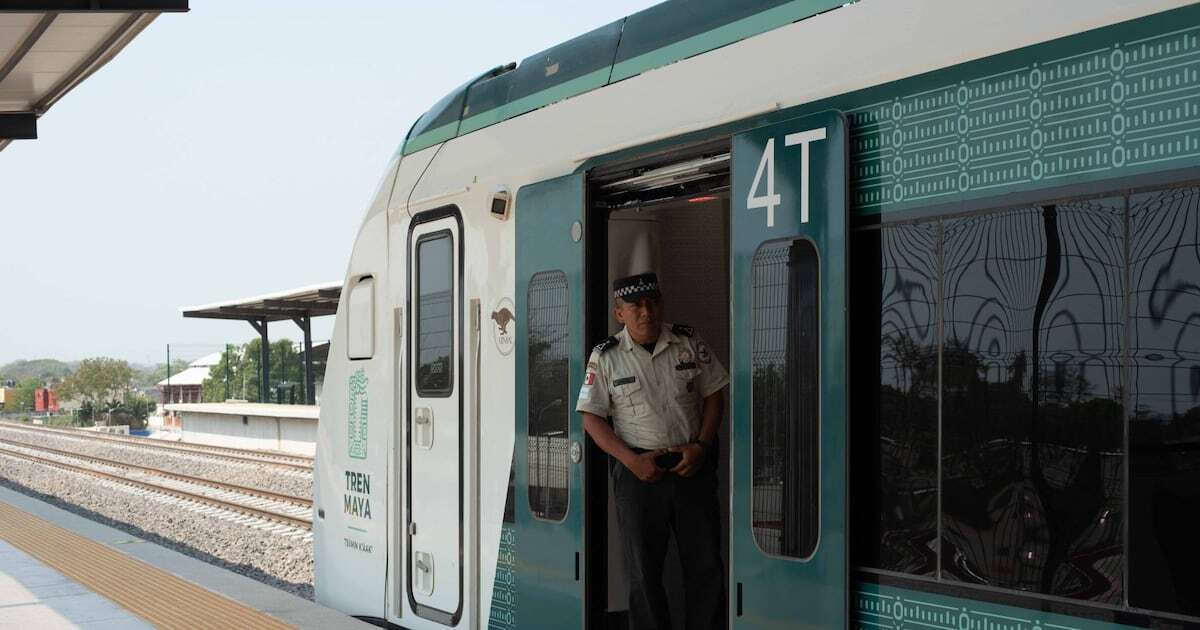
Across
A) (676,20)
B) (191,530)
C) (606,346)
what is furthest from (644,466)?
(191,530)

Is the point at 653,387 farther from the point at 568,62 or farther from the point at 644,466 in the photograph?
the point at 568,62

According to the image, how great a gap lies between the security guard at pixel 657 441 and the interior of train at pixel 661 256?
15cm

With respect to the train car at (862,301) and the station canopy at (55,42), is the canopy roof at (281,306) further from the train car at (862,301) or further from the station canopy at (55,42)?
the train car at (862,301)

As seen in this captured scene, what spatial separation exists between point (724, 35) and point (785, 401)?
4.99ft

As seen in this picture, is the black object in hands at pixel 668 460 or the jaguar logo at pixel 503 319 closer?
A: the black object in hands at pixel 668 460

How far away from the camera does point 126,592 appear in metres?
9.32

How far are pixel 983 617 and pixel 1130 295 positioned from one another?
1014 millimetres

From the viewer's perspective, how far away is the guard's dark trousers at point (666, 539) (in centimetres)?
546

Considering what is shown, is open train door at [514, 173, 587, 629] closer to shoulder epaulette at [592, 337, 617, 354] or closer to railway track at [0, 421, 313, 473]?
shoulder epaulette at [592, 337, 617, 354]

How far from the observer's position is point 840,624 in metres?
4.18

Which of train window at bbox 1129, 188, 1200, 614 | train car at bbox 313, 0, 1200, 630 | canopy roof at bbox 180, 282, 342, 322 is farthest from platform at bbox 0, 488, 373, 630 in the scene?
canopy roof at bbox 180, 282, 342, 322

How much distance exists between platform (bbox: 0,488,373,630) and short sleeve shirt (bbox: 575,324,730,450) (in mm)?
2642

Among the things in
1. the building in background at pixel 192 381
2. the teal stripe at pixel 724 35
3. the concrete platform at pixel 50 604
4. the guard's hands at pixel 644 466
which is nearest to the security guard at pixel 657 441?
the guard's hands at pixel 644 466

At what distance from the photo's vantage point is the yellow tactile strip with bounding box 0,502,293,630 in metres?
8.10
